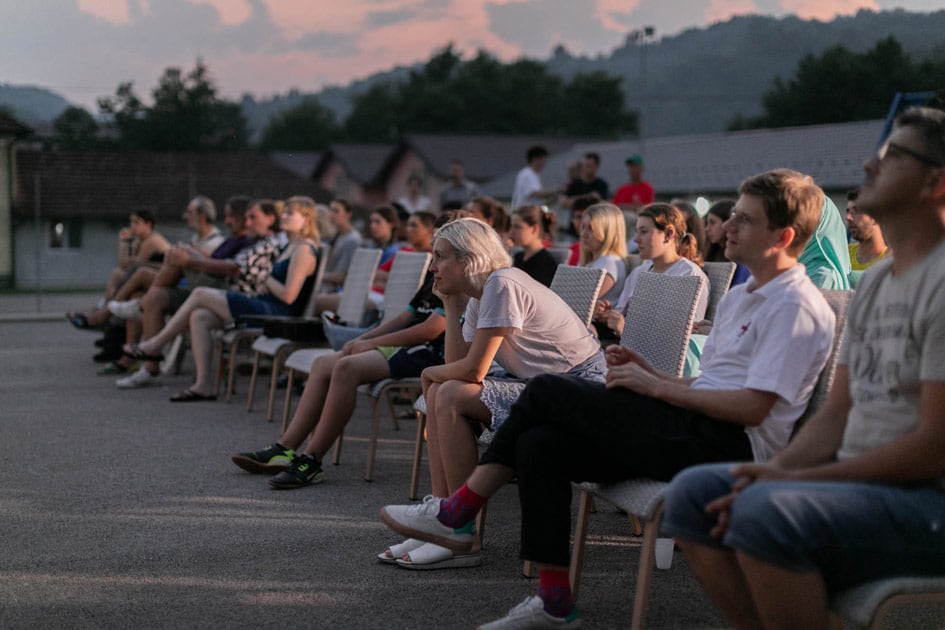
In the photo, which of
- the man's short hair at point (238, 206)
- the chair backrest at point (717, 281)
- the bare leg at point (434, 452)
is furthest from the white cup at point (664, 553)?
the man's short hair at point (238, 206)

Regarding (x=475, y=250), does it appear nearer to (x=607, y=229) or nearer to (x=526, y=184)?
(x=607, y=229)

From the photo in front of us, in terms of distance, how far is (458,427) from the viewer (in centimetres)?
449

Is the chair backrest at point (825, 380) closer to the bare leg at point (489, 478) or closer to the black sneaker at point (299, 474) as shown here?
the bare leg at point (489, 478)

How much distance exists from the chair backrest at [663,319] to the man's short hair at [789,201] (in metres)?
0.86

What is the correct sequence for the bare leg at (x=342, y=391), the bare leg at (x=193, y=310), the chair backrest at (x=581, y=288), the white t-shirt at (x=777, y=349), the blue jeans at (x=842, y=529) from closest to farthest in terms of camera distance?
the blue jeans at (x=842, y=529) < the white t-shirt at (x=777, y=349) < the chair backrest at (x=581, y=288) < the bare leg at (x=342, y=391) < the bare leg at (x=193, y=310)

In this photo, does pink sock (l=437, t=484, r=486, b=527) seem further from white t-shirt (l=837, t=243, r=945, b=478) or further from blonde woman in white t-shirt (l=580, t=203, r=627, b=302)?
blonde woman in white t-shirt (l=580, t=203, r=627, b=302)

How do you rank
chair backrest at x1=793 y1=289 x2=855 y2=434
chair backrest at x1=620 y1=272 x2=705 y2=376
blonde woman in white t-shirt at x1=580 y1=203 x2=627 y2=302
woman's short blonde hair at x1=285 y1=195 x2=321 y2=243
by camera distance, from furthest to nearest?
woman's short blonde hair at x1=285 y1=195 x2=321 y2=243, blonde woman in white t-shirt at x1=580 y1=203 x2=627 y2=302, chair backrest at x1=620 y1=272 x2=705 y2=376, chair backrest at x1=793 y1=289 x2=855 y2=434

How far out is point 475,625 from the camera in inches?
144

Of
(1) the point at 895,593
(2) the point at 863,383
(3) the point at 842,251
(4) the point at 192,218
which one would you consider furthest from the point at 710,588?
(4) the point at 192,218

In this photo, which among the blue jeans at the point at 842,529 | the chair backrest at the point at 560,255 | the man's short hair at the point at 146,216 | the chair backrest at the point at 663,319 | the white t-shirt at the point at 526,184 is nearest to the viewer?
the blue jeans at the point at 842,529

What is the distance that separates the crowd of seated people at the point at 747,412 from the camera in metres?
2.57

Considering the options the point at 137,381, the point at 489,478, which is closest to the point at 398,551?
the point at 489,478

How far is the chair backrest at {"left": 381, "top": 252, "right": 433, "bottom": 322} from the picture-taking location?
687 cm

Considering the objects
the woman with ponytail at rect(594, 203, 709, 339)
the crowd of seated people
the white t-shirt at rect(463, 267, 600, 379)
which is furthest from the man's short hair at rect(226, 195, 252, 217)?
the white t-shirt at rect(463, 267, 600, 379)
